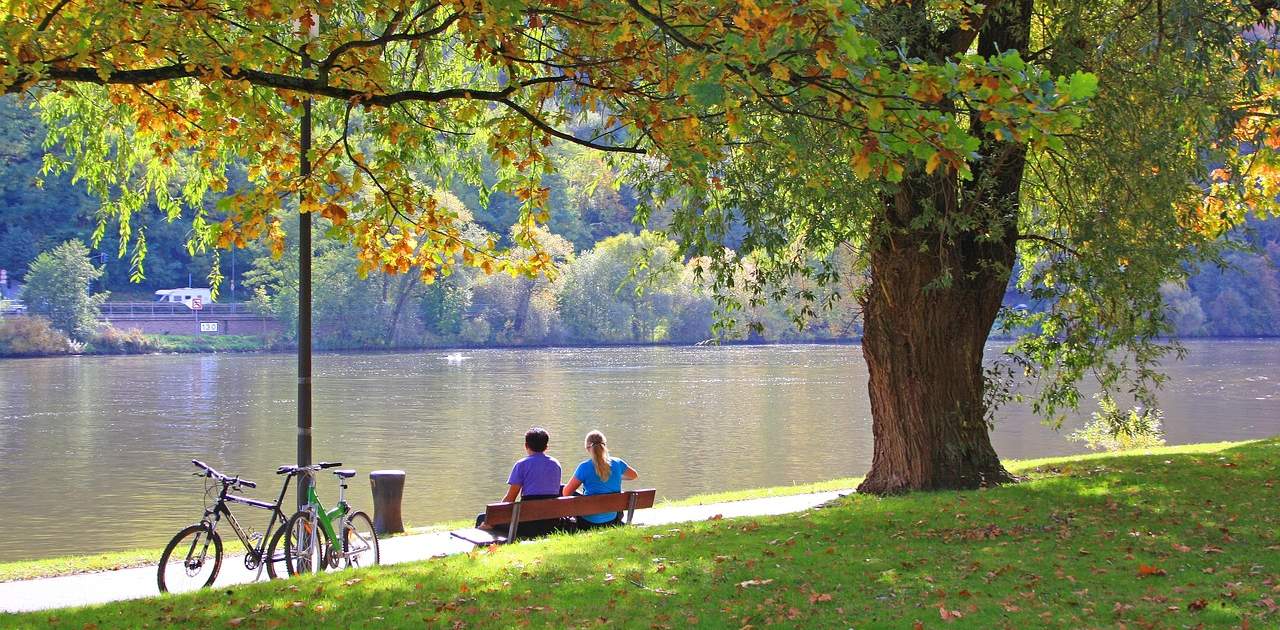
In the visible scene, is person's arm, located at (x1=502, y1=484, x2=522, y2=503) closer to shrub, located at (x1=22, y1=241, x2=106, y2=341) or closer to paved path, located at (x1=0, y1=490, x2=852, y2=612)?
paved path, located at (x1=0, y1=490, x2=852, y2=612)

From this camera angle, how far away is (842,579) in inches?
286

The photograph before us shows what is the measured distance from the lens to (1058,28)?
11.6m

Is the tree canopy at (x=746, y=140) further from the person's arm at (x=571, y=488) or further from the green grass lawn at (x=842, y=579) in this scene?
the green grass lawn at (x=842, y=579)

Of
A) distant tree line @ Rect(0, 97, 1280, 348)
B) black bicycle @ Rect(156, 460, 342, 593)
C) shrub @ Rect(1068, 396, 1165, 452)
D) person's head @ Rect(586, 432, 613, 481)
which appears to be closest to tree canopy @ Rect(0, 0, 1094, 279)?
person's head @ Rect(586, 432, 613, 481)

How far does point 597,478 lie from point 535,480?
0.67 m

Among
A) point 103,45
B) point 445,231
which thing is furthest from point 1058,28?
point 103,45

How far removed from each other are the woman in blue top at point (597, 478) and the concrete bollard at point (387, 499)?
2592 millimetres

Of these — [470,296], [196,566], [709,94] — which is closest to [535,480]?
[196,566]

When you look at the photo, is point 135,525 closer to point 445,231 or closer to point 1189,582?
point 445,231

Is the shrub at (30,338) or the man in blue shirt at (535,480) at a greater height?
the shrub at (30,338)

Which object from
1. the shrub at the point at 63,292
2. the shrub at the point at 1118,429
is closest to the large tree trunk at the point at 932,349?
the shrub at the point at 1118,429

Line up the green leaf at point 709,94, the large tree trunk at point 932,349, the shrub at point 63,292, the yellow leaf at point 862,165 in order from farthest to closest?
1. the shrub at point 63,292
2. the large tree trunk at point 932,349
3. the yellow leaf at point 862,165
4. the green leaf at point 709,94

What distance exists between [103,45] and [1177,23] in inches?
304

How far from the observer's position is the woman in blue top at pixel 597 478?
9.88m
